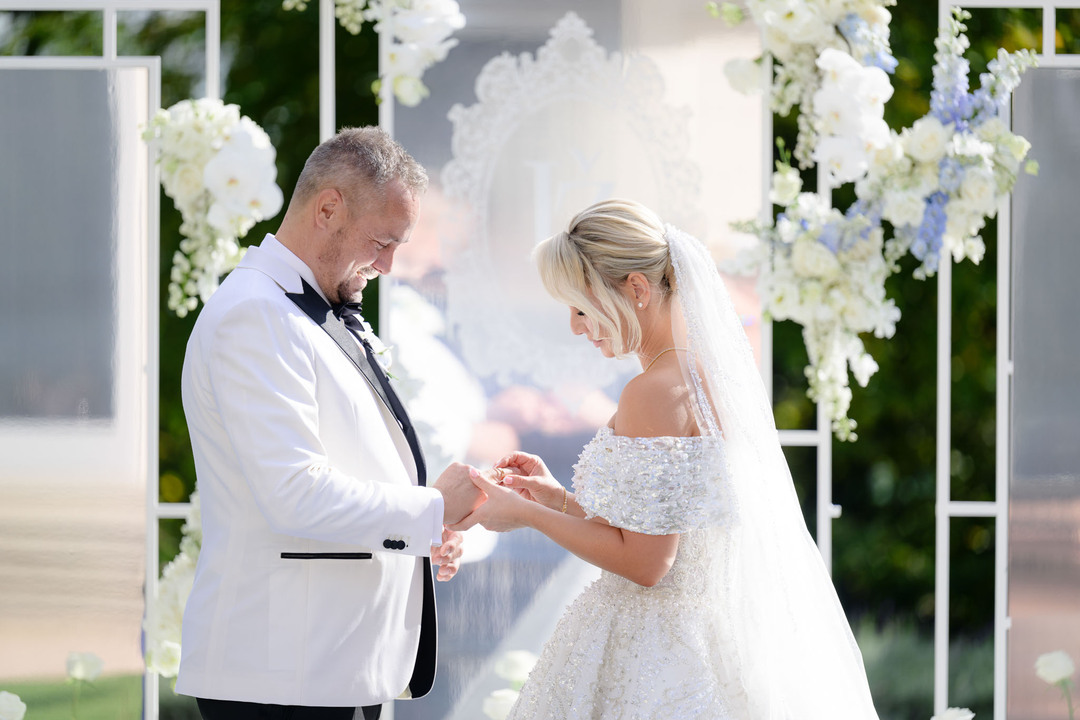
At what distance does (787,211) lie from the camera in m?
3.53

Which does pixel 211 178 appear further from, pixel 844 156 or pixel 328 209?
pixel 844 156

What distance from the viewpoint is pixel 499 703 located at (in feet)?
11.7

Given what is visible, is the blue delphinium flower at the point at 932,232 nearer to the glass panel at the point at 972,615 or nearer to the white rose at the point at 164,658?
the glass panel at the point at 972,615

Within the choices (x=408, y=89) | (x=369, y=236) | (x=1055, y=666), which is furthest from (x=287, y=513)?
(x=1055, y=666)

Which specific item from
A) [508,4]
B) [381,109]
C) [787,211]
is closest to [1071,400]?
[787,211]

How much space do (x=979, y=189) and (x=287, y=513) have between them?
2724mm

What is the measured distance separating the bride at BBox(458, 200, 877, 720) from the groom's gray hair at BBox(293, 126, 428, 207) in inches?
16.4

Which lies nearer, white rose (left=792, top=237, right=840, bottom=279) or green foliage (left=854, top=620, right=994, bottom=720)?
white rose (left=792, top=237, right=840, bottom=279)

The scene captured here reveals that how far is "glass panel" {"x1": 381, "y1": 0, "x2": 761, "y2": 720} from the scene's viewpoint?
362 centimetres

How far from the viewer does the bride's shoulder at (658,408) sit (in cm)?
216

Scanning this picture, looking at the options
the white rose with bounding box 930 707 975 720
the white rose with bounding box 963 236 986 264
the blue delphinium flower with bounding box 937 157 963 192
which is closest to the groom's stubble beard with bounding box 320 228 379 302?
the blue delphinium flower with bounding box 937 157 963 192

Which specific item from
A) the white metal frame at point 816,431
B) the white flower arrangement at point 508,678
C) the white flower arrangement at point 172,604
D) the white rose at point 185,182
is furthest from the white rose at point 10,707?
the white metal frame at point 816,431

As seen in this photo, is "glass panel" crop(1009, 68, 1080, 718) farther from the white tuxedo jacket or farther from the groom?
the white tuxedo jacket

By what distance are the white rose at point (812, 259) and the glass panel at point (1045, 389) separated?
792 millimetres
